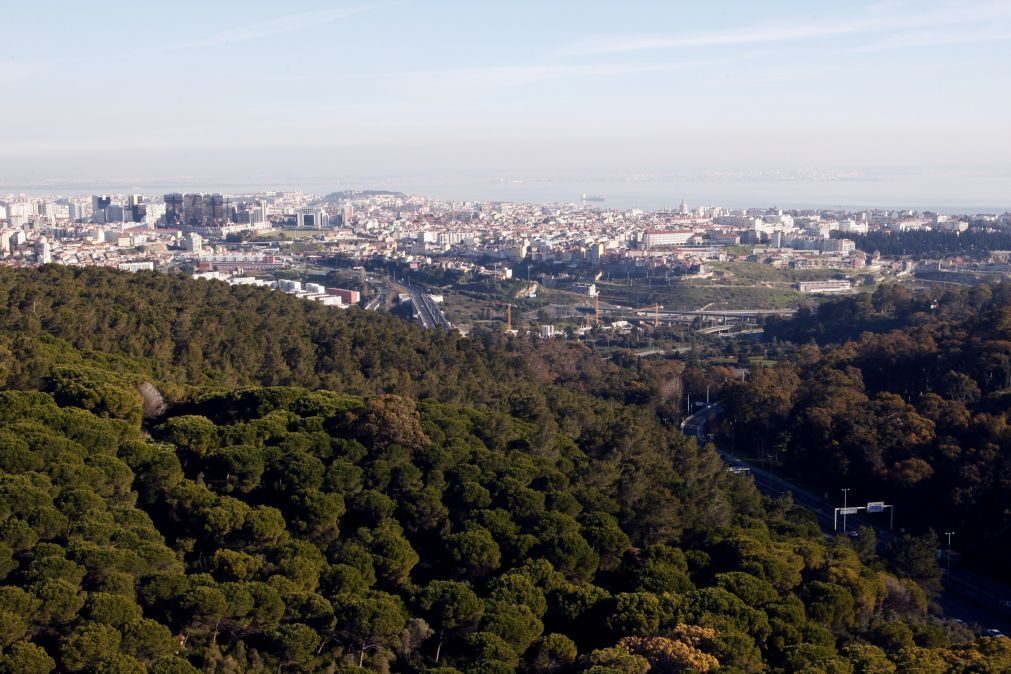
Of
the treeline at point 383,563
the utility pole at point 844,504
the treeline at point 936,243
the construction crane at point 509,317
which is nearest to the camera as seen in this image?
the treeline at point 383,563

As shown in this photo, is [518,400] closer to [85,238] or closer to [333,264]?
[333,264]

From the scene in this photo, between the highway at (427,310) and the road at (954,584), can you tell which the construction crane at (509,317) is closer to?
the highway at (427,310)

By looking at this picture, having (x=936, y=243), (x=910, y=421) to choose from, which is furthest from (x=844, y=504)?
(x=936, y=243)

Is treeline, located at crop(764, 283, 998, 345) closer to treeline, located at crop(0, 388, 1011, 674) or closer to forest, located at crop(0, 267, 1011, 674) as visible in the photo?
forest, located at crop(0, 267, 1011, 674)

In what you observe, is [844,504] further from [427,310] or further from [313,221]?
[313,221]

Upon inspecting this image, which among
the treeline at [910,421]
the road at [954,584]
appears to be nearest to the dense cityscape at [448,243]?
the treeline at [910,421]

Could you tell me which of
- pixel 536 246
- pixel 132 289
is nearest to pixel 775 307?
pixel 536 246
